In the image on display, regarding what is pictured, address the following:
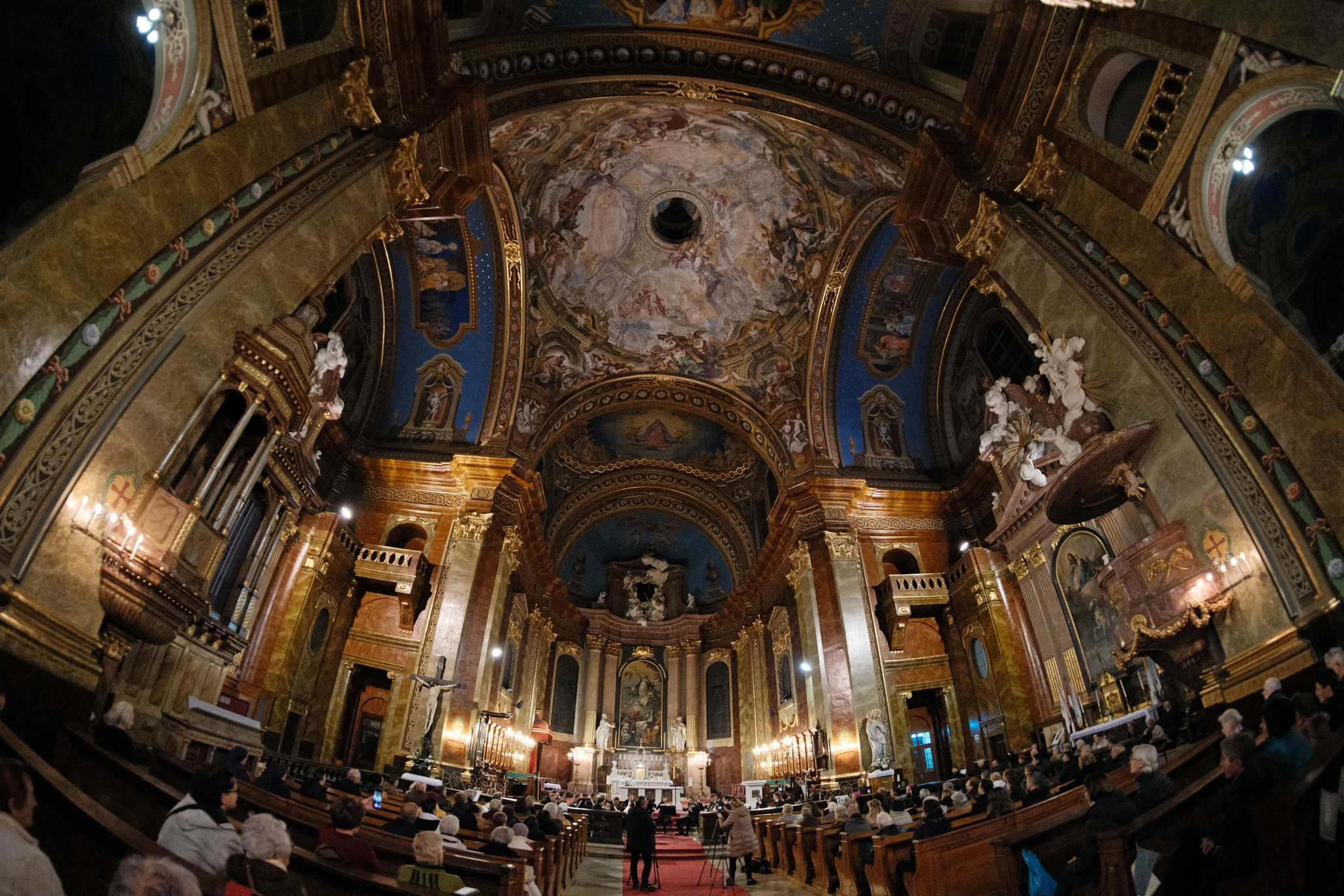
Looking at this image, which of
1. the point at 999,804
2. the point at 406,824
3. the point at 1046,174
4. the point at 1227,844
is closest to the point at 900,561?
the point at 1046,174

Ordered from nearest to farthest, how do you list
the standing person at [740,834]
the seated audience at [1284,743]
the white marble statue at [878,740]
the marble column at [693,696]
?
the seated audience at [1284,743], the standing person at [740,834], the white marble statue at [878,740], the marble column at [693,696]

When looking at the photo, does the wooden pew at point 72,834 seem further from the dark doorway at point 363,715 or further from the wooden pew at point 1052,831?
the dark doorway at point 363,715

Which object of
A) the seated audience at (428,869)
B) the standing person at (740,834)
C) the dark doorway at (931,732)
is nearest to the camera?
the seated audience at (428,869)

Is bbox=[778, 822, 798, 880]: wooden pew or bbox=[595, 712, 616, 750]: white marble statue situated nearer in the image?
bbox=[778, 822, 798, 880]: wooden pew

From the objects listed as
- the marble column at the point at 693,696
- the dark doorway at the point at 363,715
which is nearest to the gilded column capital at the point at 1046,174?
the dark doorway at the point at 363,715

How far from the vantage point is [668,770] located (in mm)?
23031

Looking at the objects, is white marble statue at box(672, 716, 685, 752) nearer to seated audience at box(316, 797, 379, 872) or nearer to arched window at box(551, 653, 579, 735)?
arched window at box(551, 653, 579, 735)

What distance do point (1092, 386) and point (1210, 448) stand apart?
5.21ft

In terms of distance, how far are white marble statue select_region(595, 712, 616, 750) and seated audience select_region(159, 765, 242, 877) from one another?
71.7 ft

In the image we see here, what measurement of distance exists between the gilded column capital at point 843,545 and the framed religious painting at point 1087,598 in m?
4.55

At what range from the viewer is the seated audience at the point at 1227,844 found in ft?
10.8

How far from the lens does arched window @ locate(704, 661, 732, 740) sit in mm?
24123

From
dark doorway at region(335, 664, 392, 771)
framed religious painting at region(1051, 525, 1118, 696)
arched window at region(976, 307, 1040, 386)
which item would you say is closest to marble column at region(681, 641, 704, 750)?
dark doorway at region(335, 664, 392, 771)

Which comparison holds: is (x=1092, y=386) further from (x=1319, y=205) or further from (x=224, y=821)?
(x=224, y=821)
